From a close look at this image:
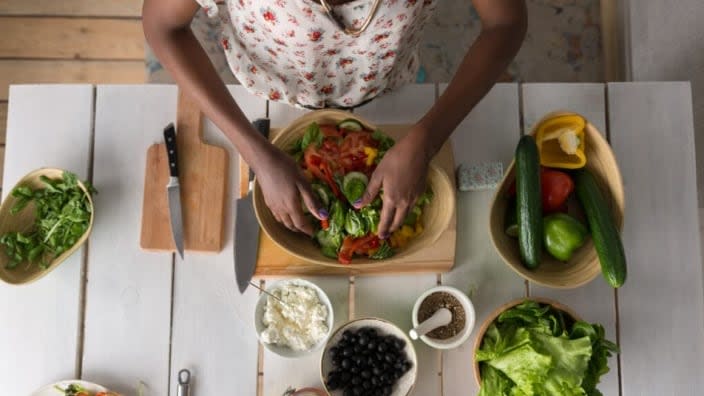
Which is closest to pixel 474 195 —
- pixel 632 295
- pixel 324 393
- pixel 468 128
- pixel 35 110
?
pixel 468 128

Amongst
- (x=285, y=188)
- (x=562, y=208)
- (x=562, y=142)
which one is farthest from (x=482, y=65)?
(x=285, y=188)

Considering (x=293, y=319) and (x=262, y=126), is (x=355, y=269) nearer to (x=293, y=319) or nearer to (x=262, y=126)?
(x=293, y=319)

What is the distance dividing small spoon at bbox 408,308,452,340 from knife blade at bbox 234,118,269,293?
0.37 metres

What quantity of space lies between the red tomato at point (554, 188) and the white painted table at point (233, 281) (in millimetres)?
164

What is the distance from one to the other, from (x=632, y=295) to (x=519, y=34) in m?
0.63

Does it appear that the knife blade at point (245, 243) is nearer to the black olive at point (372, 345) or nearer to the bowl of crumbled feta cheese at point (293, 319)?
the bowl of crumbled feta cheese at point (293, 319)

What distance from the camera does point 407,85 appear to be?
1302 mm

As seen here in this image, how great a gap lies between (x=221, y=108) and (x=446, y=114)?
0.43 meters

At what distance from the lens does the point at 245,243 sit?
A: 1.18 m

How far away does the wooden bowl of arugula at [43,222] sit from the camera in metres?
1.14

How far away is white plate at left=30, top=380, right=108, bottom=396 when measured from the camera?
114 cm

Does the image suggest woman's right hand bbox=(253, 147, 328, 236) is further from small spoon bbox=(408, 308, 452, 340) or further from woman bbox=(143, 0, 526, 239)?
small spoon bbox=(408, 308, 452, 340)

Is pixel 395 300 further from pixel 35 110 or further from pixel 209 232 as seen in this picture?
pixel 35 110

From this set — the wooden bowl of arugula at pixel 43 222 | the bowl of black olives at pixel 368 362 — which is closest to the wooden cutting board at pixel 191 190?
the wooden bowl of arugula at pixel 43 222
